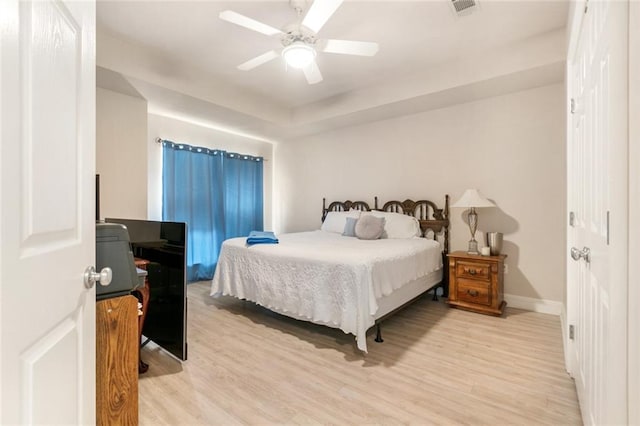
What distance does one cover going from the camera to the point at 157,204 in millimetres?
4238

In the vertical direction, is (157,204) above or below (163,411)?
above

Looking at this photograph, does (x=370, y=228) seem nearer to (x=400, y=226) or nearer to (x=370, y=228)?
(x=370, y=228)

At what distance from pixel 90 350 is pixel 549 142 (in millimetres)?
4032

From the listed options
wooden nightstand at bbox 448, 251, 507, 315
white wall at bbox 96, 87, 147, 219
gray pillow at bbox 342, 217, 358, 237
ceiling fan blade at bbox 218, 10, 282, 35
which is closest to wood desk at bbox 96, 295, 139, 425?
ceiling fan blade at bbox 218, 10, 282, 35

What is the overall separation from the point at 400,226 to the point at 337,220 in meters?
0.93

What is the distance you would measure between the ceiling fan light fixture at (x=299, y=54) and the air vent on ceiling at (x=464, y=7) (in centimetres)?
115

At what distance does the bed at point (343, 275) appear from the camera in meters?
2.25

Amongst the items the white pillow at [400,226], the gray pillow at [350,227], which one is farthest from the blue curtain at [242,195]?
the white pillow at [400,226]

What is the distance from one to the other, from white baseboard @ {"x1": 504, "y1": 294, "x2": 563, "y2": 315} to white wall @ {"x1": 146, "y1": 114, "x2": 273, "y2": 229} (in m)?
4.46

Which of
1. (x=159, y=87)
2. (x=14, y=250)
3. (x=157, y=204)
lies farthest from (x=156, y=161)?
(x=14, y=250)

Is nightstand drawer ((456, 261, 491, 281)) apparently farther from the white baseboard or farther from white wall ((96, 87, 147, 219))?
white wall ((96, 87, 147, 219))

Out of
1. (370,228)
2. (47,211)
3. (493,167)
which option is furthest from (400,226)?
(47,211)

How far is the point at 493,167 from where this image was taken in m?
3.52

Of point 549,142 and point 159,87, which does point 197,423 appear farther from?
point 549,142
